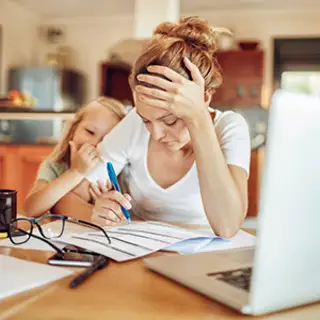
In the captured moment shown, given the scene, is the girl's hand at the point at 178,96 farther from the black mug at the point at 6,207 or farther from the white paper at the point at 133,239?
the black mug at the point at 6,207

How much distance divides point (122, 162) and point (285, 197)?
2.69ft

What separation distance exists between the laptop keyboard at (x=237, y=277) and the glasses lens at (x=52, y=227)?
358mm

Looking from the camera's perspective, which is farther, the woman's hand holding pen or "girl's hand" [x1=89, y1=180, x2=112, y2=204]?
"girl's hand" [x1=89, y1=180, x2=112, y2=204]

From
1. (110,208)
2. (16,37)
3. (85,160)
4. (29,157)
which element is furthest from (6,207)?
(16,37)

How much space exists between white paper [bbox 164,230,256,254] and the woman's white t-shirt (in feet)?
0.76

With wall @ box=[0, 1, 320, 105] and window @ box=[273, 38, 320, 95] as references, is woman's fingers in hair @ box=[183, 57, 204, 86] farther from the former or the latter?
window @ box=[273, 38, 320, 95]

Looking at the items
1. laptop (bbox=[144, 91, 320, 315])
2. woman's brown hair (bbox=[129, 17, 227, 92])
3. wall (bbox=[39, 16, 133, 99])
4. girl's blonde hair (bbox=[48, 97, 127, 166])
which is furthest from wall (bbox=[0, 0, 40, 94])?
laptop (bbox=[144, 91, 320, 315])

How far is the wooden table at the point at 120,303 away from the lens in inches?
20.9

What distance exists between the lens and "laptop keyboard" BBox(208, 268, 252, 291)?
591 millimetres

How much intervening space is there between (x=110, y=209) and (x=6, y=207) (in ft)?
0.71

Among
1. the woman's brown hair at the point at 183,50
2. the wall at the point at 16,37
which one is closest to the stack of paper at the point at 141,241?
the woman's brown hair at the point at 183,50

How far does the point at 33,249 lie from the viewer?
81 centimetres

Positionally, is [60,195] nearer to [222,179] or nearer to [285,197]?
[222,179]

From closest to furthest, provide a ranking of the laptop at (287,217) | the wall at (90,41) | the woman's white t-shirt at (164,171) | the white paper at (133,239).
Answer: the laptop at (287,217) < the white paper at (133,239) < the woman's white t-shirt at (164,171) < the wall at (90,41)
